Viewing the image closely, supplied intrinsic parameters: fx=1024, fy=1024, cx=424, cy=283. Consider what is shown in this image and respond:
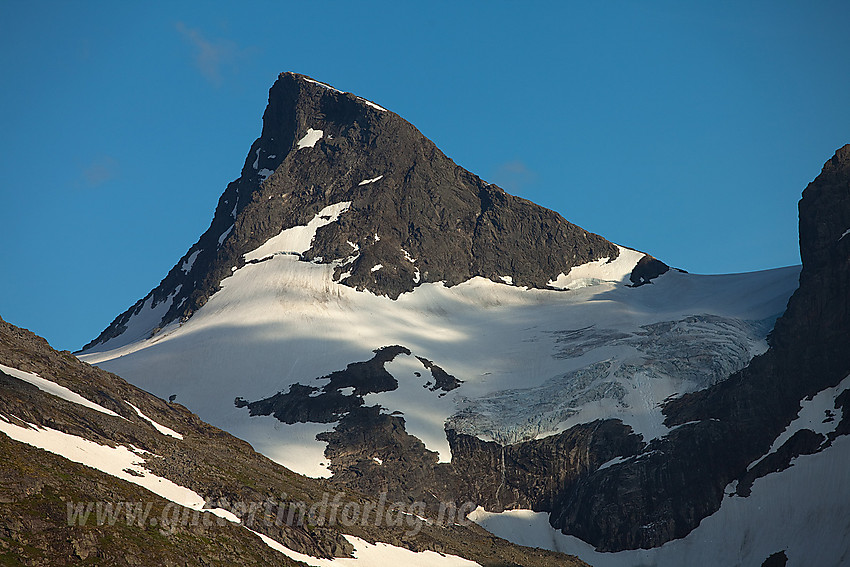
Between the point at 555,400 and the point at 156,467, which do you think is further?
the point at 555,400

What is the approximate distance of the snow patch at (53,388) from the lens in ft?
308

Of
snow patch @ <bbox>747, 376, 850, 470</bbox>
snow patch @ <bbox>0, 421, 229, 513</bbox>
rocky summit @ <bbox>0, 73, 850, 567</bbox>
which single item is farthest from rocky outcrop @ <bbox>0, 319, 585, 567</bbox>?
snow patch @ <bbox>747, 376, 850, 470</bbox>

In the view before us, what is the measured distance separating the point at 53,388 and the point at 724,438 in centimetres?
8901

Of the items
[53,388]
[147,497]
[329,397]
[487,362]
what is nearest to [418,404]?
[329,397]

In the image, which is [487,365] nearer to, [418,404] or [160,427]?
[418,404]

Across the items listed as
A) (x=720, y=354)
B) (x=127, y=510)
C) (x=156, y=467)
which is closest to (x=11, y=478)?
(x=127, y=510)

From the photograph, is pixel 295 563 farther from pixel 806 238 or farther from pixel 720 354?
pixel 806 238

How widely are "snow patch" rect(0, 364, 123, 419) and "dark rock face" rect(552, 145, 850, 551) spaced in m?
70.1

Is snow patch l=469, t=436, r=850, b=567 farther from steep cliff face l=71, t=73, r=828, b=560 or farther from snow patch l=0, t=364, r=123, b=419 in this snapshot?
snow patch l=0, t=364, r=123, b=419

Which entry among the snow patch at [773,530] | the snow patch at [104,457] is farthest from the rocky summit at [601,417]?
the snow patch at [104,457]

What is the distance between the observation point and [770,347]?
156125mm

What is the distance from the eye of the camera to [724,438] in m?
141

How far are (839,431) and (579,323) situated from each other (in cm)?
6778

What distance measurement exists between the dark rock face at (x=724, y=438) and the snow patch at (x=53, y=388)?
70093 millimetres
